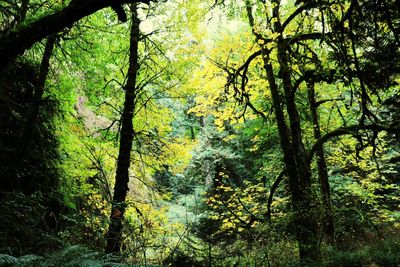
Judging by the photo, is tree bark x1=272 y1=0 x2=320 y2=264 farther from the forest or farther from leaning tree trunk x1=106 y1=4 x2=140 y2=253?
leaning tree trunk x1=106 y1=4 x2=140 y2=253

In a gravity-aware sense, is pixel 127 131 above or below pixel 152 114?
below

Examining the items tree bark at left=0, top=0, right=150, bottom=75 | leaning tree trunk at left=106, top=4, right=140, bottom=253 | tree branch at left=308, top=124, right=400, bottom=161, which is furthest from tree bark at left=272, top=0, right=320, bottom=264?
tree bark at left=0, top=0, right=150, bottom=75

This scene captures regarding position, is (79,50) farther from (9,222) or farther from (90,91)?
(9,222)

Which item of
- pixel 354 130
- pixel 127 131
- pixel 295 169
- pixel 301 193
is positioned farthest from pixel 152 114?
pixel 354 130

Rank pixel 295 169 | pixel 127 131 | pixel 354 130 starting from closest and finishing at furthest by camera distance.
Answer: pixel 127 131 → pixel 354 130 → pixel 295 169

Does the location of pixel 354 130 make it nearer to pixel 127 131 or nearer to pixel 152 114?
pixel 152 114

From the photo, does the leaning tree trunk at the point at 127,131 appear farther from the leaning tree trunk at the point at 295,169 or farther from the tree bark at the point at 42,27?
the tree bark at the point at 42,27

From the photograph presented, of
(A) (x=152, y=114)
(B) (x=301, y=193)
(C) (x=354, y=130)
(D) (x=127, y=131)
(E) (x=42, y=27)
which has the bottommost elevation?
(B) (x=301, y=193)

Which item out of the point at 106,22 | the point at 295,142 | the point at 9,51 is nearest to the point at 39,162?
the point at 106,22

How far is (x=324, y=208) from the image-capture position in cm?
712

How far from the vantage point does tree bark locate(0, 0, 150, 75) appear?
3160 millimetres

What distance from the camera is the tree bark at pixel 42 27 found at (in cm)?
316

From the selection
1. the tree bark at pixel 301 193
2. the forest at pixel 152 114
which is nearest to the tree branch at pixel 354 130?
the forest at pixel 152 114

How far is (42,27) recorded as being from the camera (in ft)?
10.8
